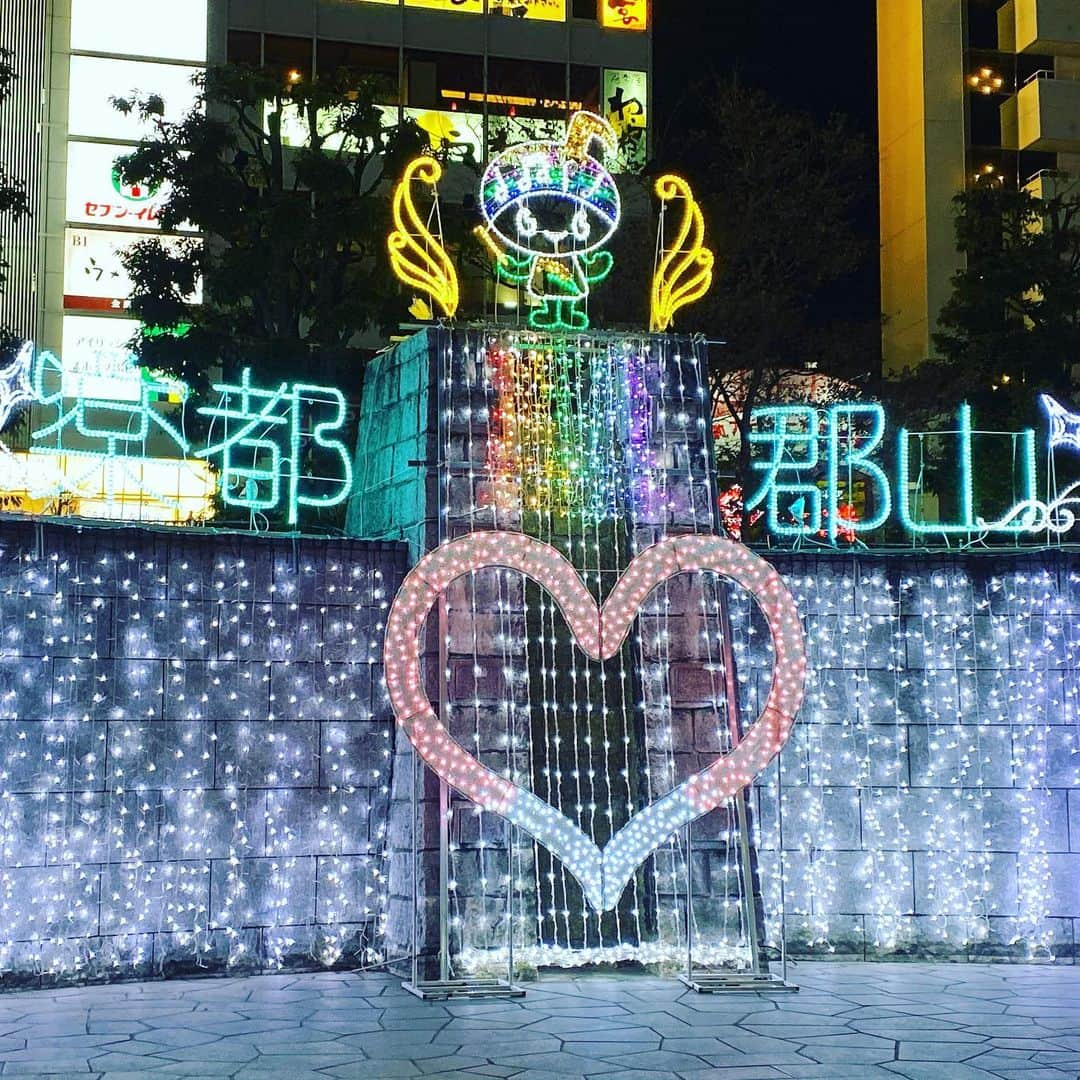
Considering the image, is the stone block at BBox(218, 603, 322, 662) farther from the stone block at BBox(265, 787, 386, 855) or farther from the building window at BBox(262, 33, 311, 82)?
the building window at BBox(262, 33, 311, 82)

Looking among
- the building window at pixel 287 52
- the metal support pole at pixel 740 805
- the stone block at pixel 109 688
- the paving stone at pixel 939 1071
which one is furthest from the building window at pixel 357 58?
the paving stone at pixel 939 1071

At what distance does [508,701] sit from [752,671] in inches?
78.2

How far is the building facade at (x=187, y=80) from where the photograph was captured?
3042 centimetres

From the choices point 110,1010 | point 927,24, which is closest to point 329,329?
point 110,1010

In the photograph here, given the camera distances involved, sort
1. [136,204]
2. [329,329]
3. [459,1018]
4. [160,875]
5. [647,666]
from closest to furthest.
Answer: [459,1018] → [160,875] → [647,666] → [329,329] → [136,204]

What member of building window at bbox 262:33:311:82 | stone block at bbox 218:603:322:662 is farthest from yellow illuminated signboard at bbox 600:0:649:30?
stone block at bbox 218:603:322:662

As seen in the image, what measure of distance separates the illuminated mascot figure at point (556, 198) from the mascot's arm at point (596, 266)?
21 millimetres

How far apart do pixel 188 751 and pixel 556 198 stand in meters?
5.04

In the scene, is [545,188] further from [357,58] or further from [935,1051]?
[357,58]

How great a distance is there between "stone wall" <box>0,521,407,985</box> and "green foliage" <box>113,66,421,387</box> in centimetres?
992

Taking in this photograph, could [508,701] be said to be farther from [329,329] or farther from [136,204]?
[136,204]

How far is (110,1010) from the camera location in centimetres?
870

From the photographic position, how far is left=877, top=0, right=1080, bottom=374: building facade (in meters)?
33.5

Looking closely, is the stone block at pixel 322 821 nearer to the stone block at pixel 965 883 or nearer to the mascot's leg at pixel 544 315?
the mascot's leg at pixel 544 315
